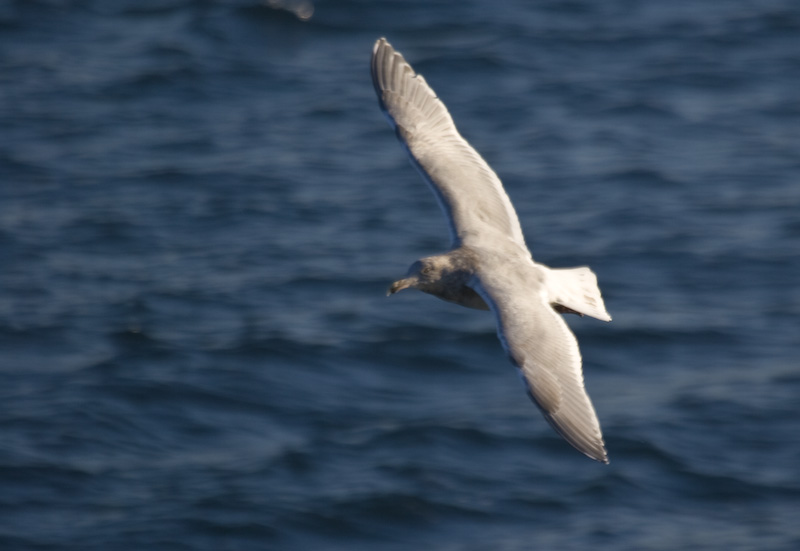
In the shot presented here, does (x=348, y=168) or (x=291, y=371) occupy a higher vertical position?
(x=348, y=168)

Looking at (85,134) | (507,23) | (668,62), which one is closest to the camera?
(85,134)

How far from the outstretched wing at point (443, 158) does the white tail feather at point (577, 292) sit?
391 mm

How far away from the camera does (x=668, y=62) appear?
578 inches

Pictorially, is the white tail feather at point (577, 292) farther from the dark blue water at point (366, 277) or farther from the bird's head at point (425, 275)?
the dark blue water at point (366, 277)

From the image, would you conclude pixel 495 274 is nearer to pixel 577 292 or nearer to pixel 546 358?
pixel 577 292

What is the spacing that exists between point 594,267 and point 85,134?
5925 mm

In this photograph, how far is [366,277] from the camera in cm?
1085

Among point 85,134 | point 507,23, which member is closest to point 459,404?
point 85,134

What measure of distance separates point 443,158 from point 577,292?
4.08 ft

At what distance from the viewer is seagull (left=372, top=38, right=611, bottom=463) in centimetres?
558

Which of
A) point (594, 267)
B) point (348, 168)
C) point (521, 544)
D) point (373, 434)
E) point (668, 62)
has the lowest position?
point (521, 544)

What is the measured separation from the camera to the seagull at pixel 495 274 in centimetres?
558

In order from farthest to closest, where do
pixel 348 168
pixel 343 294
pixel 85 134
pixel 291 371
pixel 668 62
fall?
pixel 668 62
pixel 85 134
pixel 348 168
pixel 343 294
pixel 291 371

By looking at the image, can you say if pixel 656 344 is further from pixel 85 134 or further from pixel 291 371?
pixel 85 134
